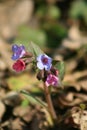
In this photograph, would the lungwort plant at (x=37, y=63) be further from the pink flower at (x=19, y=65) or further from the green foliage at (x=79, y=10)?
the green foliage at (x=79, y=10)

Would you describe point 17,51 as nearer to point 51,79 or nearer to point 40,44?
point 51,79

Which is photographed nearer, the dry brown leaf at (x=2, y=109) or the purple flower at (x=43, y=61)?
the purple flower at (x=43, y=61)

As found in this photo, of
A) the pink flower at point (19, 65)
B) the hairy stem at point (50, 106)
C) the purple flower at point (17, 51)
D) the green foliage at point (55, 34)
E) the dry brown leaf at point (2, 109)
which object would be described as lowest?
the green foliage at point (55, 34)

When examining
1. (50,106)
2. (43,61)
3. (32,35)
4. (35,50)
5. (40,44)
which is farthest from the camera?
(32,35)

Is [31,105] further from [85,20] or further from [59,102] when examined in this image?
[85,20]

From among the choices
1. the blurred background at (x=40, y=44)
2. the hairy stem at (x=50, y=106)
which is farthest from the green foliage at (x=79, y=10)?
the hairy stem at (x=50, y=106)

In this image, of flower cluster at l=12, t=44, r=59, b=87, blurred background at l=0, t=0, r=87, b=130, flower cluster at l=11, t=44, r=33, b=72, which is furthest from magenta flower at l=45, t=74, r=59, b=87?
blurred background at l=0, t=0, r=87, b=130

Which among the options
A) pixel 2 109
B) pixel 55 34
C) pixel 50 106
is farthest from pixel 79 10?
pixel 50 106
